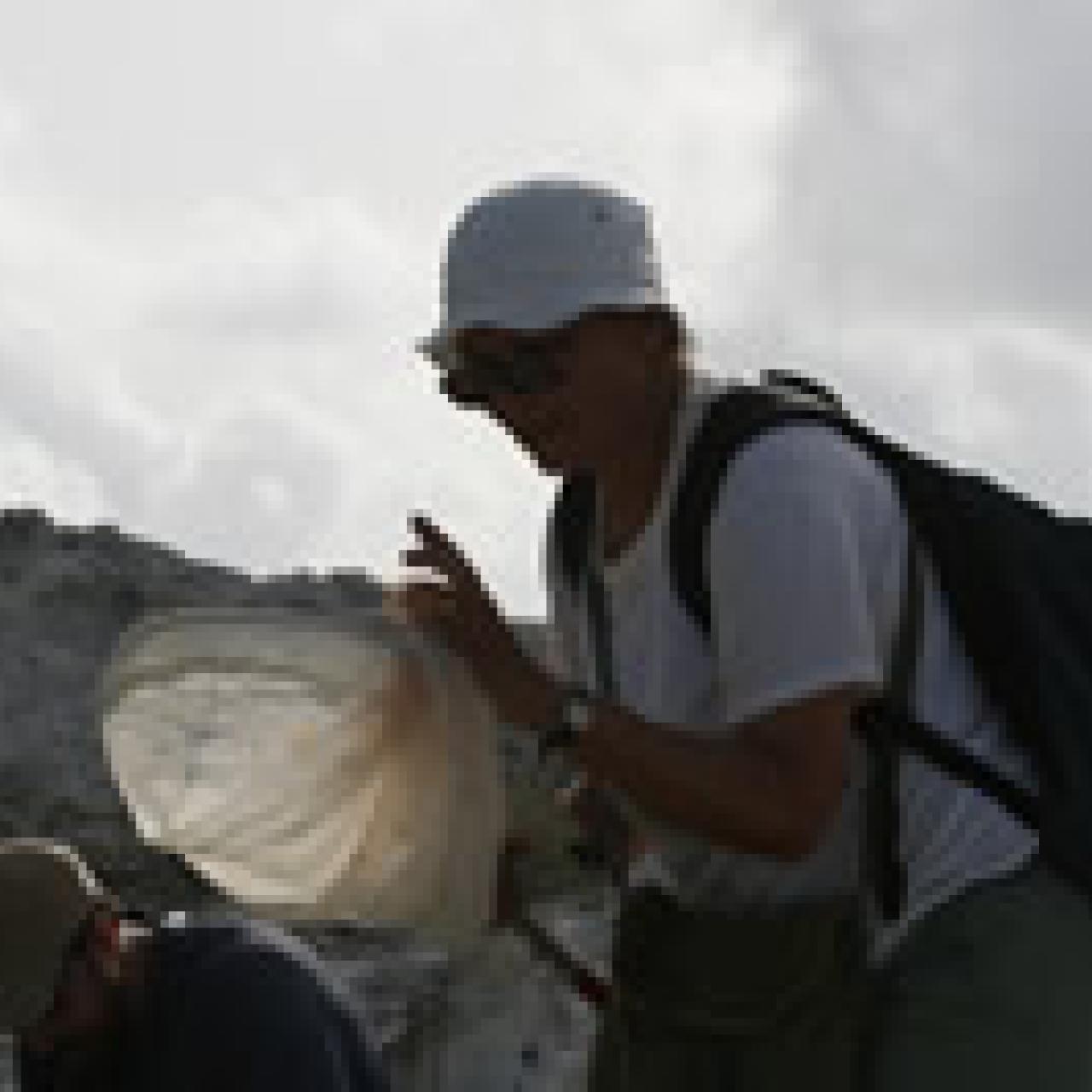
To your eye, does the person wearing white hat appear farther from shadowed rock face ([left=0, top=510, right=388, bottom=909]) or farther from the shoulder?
shadowed rock face ([left=0, top=510, right=388, bottom=909])

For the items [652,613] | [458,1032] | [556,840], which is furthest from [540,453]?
[458,1032]

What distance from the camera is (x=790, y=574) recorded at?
4.42m

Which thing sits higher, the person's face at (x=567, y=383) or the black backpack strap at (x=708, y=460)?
the person's face at (x=567, y=383)

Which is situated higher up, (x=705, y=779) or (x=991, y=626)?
(x=991, y=626)

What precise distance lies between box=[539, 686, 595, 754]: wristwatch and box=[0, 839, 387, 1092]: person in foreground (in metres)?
2.10

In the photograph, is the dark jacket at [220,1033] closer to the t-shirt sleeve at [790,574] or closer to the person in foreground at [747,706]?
the person in foreground at [747,706]

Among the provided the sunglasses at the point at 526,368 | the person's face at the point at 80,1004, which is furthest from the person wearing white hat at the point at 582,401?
the person's face at the point at 80,1004

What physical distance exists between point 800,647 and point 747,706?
0.30 ft

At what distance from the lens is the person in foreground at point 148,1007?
21.3 feet

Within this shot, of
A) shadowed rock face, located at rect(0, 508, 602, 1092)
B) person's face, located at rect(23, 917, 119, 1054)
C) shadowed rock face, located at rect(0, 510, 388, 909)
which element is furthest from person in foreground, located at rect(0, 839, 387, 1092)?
shadowed rock face, located at rect(0, 510, 388, 909)

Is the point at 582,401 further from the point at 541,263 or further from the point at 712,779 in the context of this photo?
the point at 712,779

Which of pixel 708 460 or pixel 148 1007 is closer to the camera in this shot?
pixel 708 460

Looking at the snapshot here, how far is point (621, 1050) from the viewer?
5.07m

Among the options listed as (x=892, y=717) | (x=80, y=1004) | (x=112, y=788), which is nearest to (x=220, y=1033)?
(x=80, y=1004)
